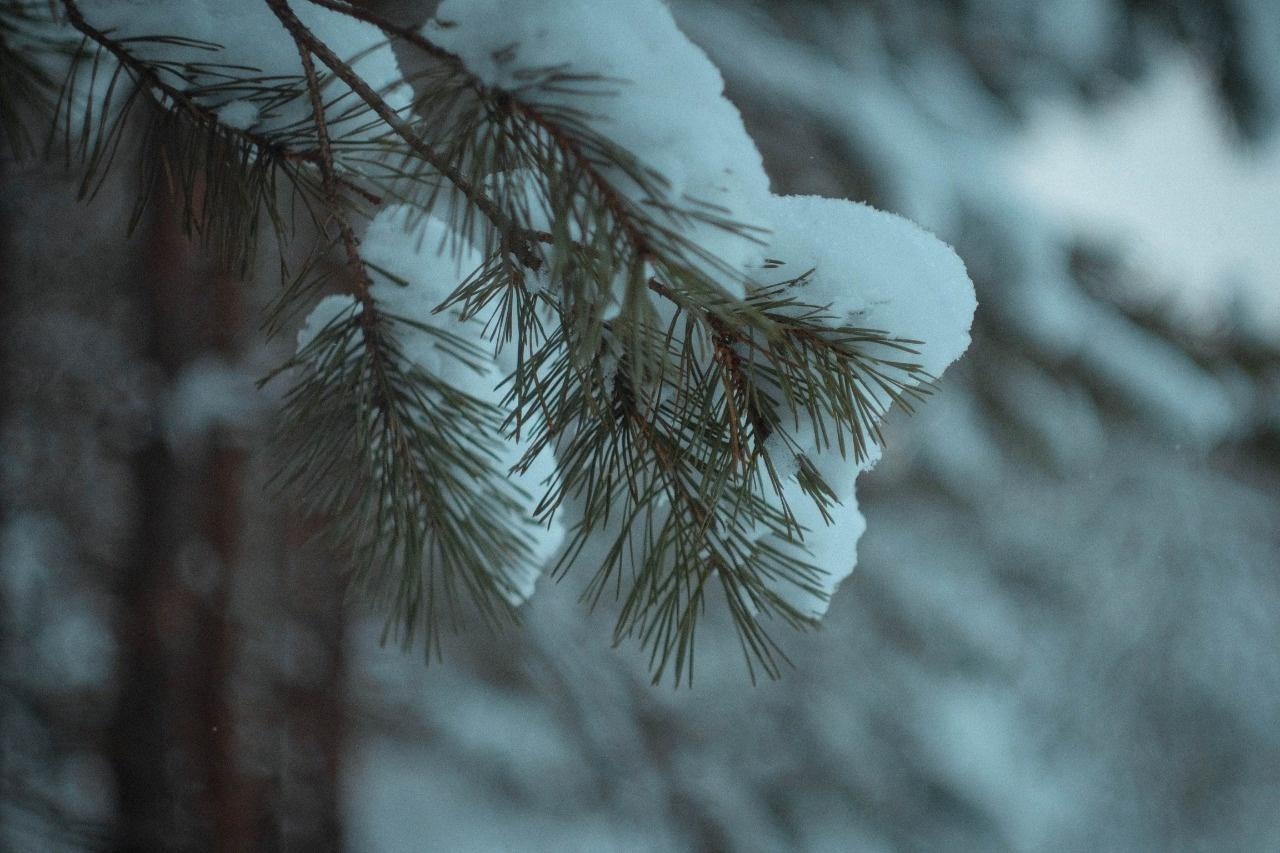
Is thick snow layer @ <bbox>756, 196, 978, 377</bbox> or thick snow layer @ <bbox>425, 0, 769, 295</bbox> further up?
thick snow layer @ <bbox>756, 196, 978, 377</bbox>

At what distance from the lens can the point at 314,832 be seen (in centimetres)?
221

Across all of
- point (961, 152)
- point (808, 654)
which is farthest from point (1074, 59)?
point (808, 654)

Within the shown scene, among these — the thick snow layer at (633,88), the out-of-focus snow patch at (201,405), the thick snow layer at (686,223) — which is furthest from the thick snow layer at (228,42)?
the out-of-focus snow patch at (201,405)

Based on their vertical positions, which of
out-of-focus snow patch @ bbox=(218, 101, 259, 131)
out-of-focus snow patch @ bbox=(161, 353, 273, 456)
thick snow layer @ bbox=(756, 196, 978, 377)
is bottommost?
out-of-focus snow patch @ bbox=(161, 353, 273, 456)

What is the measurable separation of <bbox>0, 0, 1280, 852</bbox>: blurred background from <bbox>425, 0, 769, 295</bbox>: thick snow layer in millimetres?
900

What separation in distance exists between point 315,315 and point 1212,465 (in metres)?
3.49

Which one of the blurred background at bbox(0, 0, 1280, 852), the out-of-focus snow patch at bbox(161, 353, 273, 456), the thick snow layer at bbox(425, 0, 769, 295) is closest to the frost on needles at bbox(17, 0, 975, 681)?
the thick snow layer at bbox(425, 0, 769, 295)

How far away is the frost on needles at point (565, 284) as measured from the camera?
42 cm

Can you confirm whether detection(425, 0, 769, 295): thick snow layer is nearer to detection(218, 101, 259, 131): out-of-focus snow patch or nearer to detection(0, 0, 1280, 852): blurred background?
detection(218, 101, 259, 131): out-of-focus snow patch

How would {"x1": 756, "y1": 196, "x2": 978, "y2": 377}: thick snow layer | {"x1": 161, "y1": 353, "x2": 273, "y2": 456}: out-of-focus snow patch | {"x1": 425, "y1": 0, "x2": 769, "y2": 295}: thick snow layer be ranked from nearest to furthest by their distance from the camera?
{"x1": 425, "y1": 0, "x2": 769, "y2": 295}: thick snow layer < {"x1": 756, "y1": 196, "x2": 978, "y2": 377}: thick snow layer < {"x1": 161, "y1": 353, "x2": 273, "y2": 456}: out-of-focus snow patch

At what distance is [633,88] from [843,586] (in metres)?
2.94

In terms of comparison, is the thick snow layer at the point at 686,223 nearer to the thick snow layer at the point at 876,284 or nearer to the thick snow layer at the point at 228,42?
the thick snow layer at the point at 876,284

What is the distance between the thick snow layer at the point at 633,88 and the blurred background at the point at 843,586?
0.90 meters

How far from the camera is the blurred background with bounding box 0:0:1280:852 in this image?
1.96 meters
